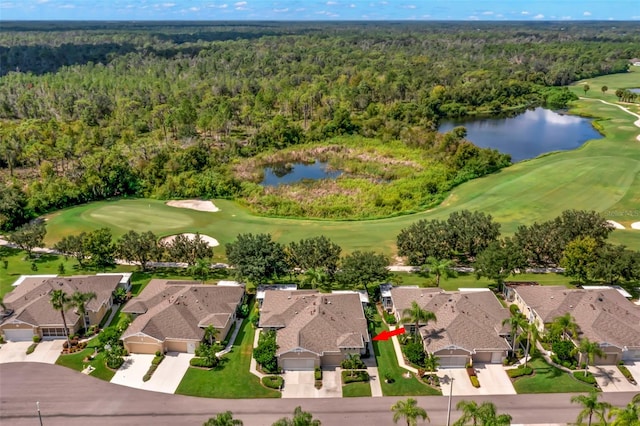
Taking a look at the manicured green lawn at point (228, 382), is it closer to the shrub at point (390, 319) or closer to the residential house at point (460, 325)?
the shrub at point (390, 319)

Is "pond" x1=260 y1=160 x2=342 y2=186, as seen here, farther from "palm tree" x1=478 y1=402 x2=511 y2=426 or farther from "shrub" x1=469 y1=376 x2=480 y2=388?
"palm tree" x1=478 y1=402 x2=511 y2=426

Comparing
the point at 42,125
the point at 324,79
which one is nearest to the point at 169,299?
the point at 42,125

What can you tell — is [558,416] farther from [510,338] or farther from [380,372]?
[380,372]

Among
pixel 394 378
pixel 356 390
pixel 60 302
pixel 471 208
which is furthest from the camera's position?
pixel 471 208

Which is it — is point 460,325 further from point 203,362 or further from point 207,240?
point 207,240

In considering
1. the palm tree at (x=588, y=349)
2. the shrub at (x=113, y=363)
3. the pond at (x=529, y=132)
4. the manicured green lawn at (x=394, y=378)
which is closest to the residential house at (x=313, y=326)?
the manicured green lawn at (x=394, y=378)

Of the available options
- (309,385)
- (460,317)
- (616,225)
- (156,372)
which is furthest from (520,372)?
(616,225)
